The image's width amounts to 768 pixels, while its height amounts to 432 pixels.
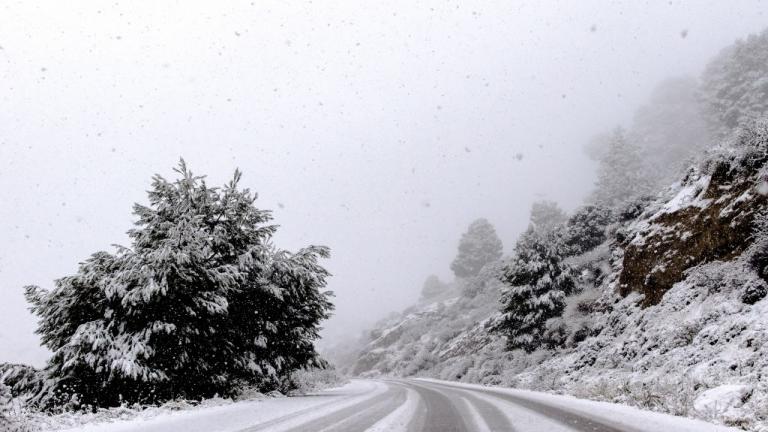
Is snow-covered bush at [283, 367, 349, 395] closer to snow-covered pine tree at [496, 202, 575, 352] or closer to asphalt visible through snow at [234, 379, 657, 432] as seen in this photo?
asphalt visible through snow at [234, 379, 657, 432]

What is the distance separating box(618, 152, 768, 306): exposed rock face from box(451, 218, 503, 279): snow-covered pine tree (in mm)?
41000

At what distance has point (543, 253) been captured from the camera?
2098 centimetres

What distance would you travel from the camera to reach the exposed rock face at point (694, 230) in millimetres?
11922

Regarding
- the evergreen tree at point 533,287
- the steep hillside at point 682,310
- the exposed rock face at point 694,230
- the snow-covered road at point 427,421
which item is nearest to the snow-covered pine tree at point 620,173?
the steep hillside at point 682,310

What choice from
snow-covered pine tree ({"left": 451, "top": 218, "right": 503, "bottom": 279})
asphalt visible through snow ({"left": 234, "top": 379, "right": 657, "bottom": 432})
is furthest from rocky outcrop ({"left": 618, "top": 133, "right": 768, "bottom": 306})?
snow-covered pine tree ({"left": 451, "top": 218, "right": 503, "bottom": 279})

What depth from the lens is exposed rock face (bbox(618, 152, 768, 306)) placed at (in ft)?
39.1

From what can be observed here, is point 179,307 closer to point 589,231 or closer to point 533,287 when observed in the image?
point 533,287

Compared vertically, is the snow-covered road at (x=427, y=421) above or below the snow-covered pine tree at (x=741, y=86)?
below

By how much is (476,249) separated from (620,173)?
20364 mm

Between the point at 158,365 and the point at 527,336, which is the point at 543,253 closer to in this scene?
the point at 527,336

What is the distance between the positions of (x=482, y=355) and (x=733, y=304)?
775 inches

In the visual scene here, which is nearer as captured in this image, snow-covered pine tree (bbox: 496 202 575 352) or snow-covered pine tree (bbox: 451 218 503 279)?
snow-covered pine tree (bbox: 496 202 575 352)

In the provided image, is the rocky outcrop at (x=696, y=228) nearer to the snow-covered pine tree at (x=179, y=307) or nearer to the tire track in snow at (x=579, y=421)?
the tire track in snow at (x=579, y=421)

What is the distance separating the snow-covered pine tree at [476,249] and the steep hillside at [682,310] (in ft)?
114
